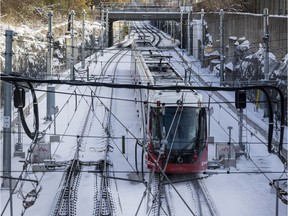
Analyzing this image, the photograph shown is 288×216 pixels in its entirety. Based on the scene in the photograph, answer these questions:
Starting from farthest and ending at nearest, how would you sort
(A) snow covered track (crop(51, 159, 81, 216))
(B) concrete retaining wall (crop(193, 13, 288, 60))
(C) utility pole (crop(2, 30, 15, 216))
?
1. (B) concrete retaining wall (crop(193, 13, 288, 60))
2. (C) utility pole (crop(2, 30, 15, 216))
3. (A) snow covered track (crop(51, 159, 81, 216))

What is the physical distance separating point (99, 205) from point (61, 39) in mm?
25601

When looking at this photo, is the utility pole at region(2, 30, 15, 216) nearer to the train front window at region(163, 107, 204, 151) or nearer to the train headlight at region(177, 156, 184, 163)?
the train front window at region(163, 107, 204, 151)

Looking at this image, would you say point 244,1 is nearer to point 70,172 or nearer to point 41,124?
point 41,124

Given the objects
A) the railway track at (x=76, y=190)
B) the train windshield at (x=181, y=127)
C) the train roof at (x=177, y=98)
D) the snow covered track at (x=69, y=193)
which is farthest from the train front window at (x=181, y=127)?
the snow covered track at (x=69, y=193)

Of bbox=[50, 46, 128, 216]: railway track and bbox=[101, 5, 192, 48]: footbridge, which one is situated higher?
bbox=[101, 5, 192, 48]: footbridge

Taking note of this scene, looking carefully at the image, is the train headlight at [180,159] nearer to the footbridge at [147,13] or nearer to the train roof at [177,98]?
the train roof at [177,98]

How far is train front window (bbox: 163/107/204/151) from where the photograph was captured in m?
16.0

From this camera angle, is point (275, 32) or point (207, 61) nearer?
point (275, 32)

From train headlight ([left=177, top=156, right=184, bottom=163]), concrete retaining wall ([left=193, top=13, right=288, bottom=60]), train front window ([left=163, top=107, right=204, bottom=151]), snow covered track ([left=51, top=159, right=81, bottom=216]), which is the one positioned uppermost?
concrete retaining wall ([left=193, top=13, right=288, bottom=60])

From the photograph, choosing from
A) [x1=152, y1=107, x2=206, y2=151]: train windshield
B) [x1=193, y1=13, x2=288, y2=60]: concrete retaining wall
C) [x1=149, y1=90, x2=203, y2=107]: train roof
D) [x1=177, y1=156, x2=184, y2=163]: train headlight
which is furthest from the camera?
[x1=193, y1=13, x2=288, y2=60]: concrete retaining wall

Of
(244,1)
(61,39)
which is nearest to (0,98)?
(61,39)

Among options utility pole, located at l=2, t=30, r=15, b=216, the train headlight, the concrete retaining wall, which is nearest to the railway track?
utility pole, located at l=2, t=30, r=15, b=216

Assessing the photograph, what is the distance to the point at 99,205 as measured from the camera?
13.8 metres

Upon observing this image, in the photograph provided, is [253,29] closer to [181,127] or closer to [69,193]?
[181,127]
